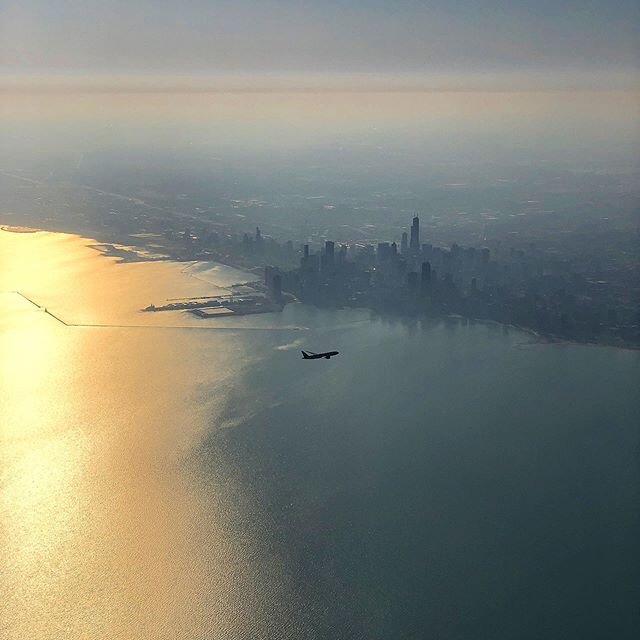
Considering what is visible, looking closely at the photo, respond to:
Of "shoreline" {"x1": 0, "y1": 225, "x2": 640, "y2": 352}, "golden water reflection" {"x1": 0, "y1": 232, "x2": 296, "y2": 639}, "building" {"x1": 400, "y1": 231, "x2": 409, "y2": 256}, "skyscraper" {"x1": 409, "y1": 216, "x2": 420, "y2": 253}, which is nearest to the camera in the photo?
"golden water reflection" {"x1": 0, "y1": 232, "x2": 296, "y2": 639}

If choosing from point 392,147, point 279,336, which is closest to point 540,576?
point 279,336

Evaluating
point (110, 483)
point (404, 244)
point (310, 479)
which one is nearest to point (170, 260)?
point (404, 244)

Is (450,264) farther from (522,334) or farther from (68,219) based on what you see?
(68,219)

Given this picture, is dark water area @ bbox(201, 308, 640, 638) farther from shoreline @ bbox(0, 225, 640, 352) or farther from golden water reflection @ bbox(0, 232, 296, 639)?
golden water reflection @ bbox(0, 232, 296, 639)

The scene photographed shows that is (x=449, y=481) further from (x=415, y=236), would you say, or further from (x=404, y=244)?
(x=415, y=236)

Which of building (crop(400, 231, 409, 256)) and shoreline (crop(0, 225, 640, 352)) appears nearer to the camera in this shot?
shoreline (crop(0, 225, 640, 352))

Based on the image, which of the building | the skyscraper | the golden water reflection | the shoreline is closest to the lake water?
the golden water reflection

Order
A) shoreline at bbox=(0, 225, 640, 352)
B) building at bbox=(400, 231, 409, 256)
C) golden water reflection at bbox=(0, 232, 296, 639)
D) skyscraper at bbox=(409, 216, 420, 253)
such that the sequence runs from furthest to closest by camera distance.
A: skyscraper at bbox=(409, 216, 420, 253)
building at bbox=(400, 231, 409, 256)
shoreline at bbox=(0, 225, 640, 352)
golden water reflection at bbox=(0, 232, 296, 639)
